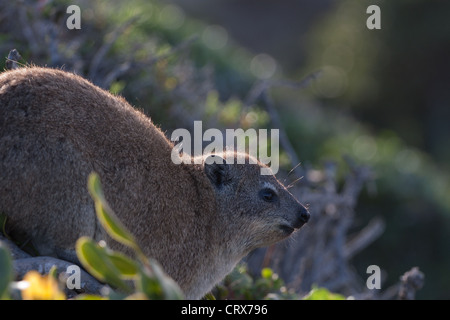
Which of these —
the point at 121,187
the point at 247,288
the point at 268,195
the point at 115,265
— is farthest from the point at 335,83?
the point at 115,265

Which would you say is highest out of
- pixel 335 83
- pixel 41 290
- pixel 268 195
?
pixel 335 83

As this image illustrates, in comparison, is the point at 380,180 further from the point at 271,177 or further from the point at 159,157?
the point at 159,157

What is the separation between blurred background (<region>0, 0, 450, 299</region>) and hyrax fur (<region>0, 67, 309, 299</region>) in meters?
1.57

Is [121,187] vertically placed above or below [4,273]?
above

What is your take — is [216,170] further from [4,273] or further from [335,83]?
[335,83]

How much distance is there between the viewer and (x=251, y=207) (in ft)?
16.6

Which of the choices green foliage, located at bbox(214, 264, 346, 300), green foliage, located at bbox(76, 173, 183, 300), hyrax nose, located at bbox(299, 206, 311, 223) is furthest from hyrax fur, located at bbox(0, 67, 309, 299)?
green foliage, located at bbox(76, 173, 183, 300)

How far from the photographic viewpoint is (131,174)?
14.1 feet

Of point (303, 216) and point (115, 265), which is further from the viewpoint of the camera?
point (303, 216)

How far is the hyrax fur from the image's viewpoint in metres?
3.92

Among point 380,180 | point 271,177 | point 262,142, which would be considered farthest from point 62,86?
point 380,180

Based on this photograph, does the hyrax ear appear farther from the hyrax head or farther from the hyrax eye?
the hyrax eye

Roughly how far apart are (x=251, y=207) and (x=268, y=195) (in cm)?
16

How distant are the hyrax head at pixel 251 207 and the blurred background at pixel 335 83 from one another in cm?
149
